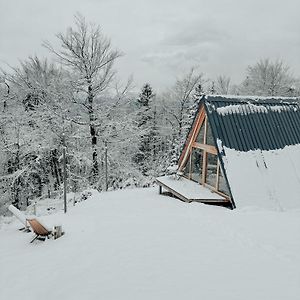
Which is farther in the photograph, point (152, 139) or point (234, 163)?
point (152, 139)

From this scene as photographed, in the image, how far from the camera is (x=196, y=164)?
12562 mm

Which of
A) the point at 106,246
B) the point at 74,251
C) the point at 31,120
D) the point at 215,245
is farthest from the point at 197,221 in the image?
the point at 31,120

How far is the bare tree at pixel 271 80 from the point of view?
3072 cm

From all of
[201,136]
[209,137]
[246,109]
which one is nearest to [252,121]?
[246,109]

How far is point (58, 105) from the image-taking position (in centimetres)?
1806

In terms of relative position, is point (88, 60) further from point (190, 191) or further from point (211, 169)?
point (190, 191)

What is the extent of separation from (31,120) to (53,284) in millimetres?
16424

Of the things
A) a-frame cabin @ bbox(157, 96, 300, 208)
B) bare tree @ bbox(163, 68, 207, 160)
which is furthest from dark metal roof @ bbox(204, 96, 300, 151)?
bare tree @ bbox(163, 68, 207, 160)

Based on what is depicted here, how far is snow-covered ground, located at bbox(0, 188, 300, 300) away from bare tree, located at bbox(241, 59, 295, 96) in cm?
2544

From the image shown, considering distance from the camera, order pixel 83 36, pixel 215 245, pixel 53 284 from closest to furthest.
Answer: pixel 53 284, pixel 215 245, pixel 83 36

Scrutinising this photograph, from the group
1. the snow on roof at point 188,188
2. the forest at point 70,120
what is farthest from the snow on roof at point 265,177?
the forest at point 70,120

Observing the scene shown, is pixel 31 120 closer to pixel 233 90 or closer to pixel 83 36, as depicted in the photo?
pixel 83 36

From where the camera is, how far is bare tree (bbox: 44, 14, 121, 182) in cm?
1696

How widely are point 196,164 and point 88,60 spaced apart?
931 cm
